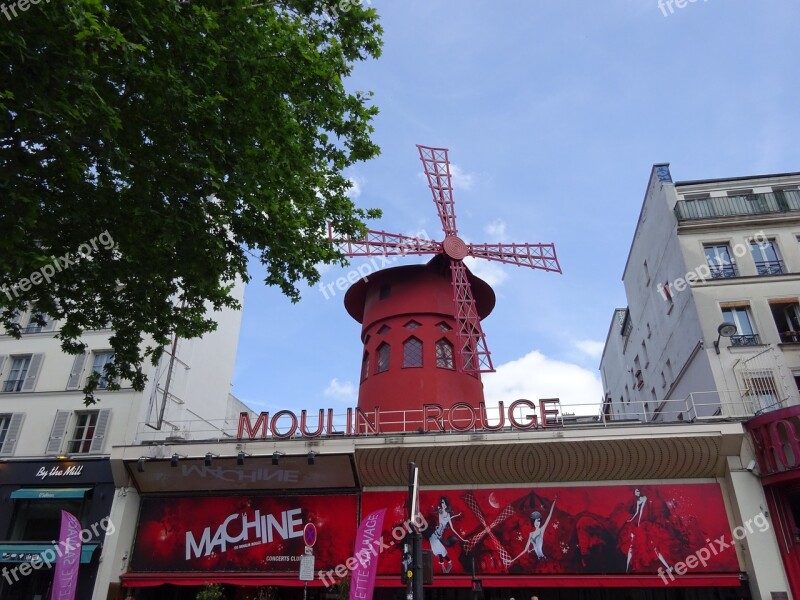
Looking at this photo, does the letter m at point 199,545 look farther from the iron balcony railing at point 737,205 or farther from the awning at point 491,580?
the iron balcony railing at point 737,205

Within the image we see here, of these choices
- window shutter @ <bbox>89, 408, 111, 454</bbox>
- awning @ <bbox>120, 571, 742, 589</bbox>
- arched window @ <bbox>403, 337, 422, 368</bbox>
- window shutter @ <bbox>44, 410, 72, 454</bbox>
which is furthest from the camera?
arched window @ <bbox>403, 337, 422, 368</bbox>

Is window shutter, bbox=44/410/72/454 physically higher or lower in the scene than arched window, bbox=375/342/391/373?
lower

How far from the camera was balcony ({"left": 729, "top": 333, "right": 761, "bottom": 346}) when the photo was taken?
14.4 metres

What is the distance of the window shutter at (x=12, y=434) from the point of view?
637 inches

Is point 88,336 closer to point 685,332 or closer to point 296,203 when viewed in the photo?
point 296,203

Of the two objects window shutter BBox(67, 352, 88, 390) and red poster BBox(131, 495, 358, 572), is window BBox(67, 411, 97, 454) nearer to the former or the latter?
window shutter BBox(67, 352, 88, 390)

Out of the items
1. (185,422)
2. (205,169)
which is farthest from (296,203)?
(185,422)

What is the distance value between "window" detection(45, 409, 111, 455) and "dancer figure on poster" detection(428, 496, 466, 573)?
8.62 metres

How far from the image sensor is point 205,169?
7.85m

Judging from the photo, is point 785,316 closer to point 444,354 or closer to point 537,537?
point 537,537

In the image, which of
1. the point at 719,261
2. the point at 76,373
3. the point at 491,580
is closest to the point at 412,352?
the point at 491,580

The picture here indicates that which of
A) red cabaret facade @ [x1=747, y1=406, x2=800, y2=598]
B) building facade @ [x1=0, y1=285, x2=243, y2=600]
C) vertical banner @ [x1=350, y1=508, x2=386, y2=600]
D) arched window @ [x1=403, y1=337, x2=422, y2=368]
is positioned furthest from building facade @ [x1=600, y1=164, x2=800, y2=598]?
building facade @ [x1=0, y1=285, x2=243, y2=600]

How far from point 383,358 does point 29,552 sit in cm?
970

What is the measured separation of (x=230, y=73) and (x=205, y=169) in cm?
138
